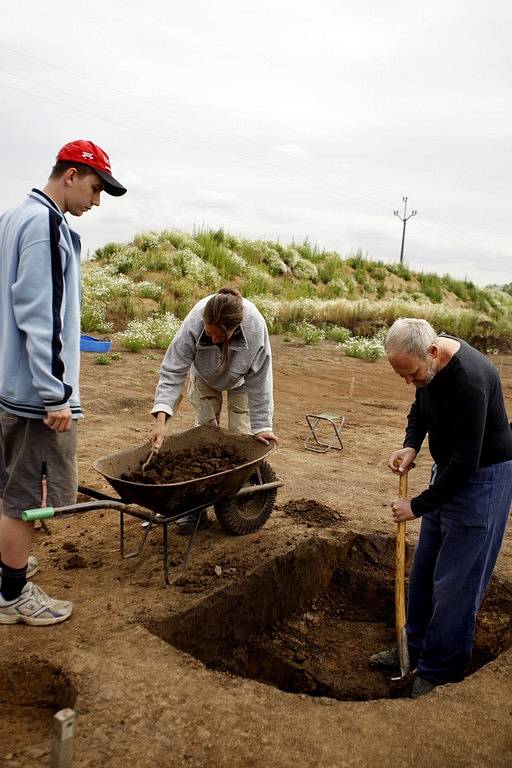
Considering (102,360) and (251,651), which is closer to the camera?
(251,651)

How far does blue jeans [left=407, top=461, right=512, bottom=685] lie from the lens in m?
3.16

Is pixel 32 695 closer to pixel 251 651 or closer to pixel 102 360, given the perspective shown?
pixel 251 651

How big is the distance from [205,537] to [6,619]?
5.05ft

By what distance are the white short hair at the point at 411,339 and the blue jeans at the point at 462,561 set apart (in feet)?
2.23

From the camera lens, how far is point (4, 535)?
3143 mm

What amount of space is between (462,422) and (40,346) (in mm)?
1799

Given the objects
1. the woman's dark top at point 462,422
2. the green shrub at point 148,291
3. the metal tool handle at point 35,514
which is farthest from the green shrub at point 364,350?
the metal tool handle at point 35,514

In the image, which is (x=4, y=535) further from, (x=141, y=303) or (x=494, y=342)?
(x=494, y=342)

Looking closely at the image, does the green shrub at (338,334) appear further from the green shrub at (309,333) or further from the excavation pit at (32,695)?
the excavation pit at (32,695)

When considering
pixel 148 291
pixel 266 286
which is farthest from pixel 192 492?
pixel 266 286

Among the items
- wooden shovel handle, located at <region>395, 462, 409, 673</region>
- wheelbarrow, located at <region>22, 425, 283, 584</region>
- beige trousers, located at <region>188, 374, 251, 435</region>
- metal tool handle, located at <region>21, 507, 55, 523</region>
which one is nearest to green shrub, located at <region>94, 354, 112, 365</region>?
beige trousers, located at <region>188, 374, 251, 435</region>

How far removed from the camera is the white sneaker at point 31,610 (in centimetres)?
329

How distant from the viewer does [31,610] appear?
10.9 feet

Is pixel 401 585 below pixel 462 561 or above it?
below
